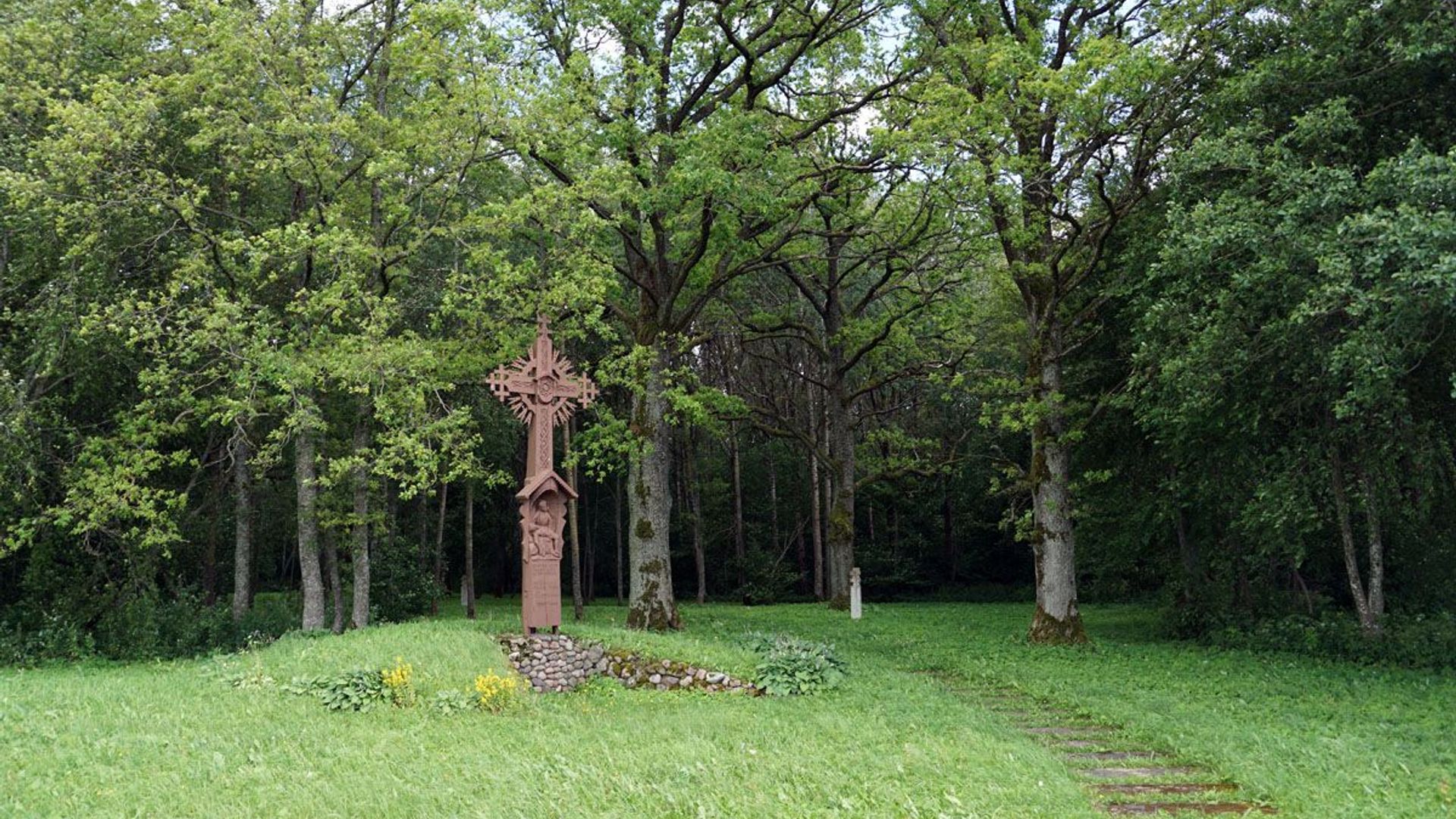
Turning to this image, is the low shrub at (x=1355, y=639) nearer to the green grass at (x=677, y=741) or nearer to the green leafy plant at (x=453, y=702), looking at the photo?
the green grass at (x=677, y=741)

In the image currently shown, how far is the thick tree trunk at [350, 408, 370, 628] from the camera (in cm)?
1689

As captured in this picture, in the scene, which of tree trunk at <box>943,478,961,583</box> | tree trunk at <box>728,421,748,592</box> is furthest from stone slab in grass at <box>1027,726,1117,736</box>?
tree trunk at <box>943,478,961,583</box>

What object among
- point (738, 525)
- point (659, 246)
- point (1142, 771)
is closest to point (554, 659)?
point (1142, 771)

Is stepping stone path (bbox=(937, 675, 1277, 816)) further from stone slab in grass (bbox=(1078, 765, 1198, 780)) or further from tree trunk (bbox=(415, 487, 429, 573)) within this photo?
tree trunk (bbox=(415, 487, 429, 573))

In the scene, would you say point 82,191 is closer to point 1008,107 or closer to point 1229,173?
point 1008,107

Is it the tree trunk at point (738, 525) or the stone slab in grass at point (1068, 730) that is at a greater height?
the tree trunk at point (738, 525)

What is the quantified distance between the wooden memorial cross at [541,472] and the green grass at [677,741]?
2.87 ft

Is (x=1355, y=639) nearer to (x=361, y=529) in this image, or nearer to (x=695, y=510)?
(x=361, y=529)

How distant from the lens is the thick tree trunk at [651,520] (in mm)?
16578

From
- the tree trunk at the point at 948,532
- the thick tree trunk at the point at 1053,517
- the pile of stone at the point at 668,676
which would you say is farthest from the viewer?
the tree trunk at the point at 948,532

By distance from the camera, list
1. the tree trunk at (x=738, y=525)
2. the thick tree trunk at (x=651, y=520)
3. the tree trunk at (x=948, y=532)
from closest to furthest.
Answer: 1. the thick tree trunk at (x=651, y=520)
2. the tree trunk at (x=738, y=525)
3. the tree trunk at (x=948, y=532)

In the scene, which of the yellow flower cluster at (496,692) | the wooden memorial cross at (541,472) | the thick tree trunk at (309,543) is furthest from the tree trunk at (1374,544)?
the thick tree trunk at (309,543)

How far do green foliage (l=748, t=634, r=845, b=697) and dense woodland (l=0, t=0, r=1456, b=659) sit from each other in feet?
16.0

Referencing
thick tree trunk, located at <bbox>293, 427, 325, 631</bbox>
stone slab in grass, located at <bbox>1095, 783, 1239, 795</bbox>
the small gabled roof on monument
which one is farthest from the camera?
thick tree trunk, located at <bbox>293, 427, 325, 631</bbox>
